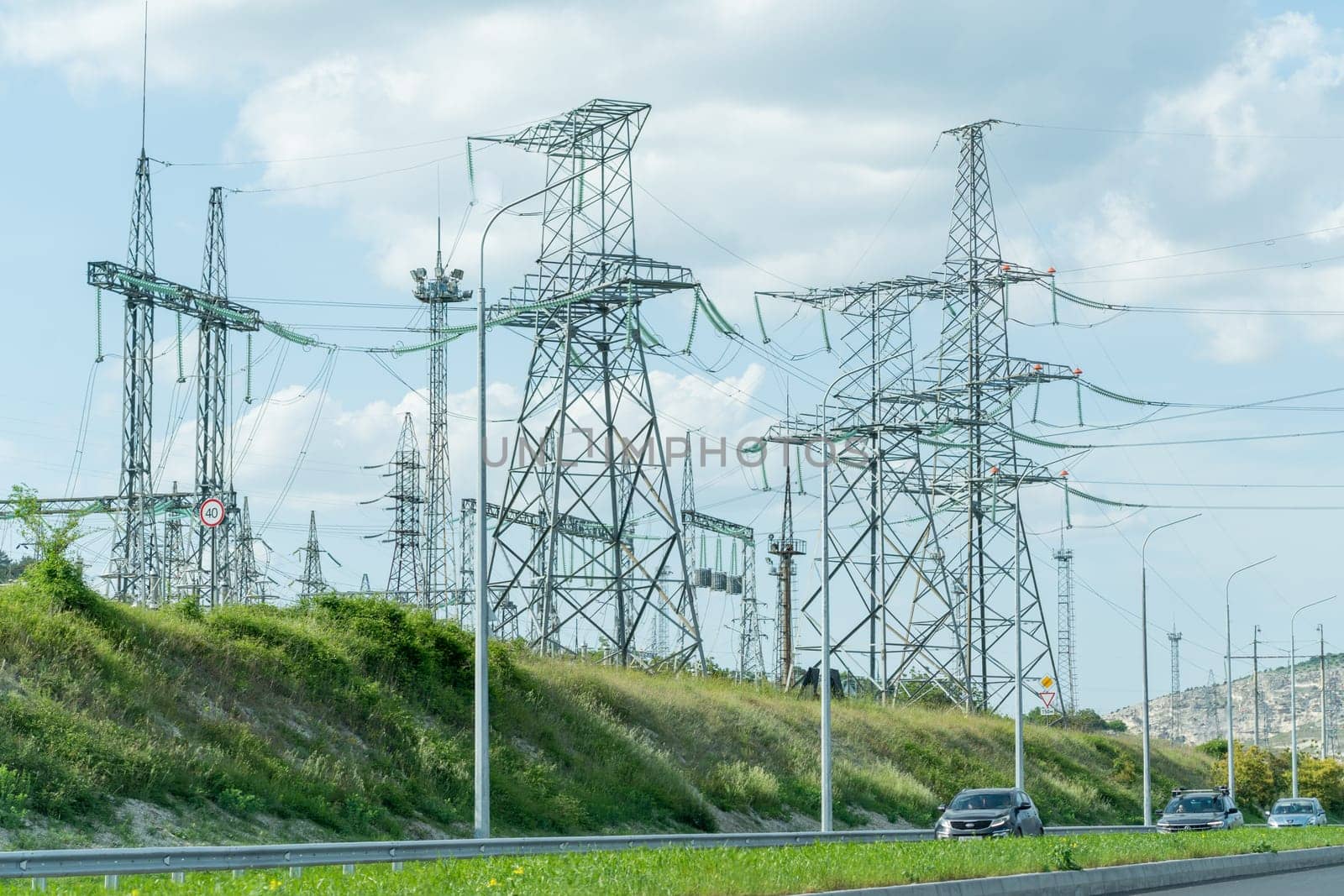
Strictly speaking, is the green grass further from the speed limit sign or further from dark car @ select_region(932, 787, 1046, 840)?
the speed limit sign

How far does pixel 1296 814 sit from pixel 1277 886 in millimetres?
30362

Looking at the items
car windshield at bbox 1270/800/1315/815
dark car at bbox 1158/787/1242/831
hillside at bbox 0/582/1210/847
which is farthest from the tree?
car windshield at bbox 1270/800/1315/815

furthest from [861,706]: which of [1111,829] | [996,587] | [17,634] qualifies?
[17,634]

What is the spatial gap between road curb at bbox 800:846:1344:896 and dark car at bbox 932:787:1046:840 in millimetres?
5257

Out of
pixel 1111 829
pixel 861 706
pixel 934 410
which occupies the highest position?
pixel 934 410

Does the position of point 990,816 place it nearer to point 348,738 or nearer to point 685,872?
point 348,738

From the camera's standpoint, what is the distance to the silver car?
173 ft

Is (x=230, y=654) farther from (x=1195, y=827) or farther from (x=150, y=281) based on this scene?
(x=1195, y=827)

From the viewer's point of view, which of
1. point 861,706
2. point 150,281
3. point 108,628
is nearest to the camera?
point 108,628

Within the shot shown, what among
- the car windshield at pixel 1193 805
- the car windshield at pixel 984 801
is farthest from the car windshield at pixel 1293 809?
the car windshield at pixel 984 801

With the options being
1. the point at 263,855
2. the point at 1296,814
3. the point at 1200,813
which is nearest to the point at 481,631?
the point at 263,855

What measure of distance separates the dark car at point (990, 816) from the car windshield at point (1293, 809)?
22083mm

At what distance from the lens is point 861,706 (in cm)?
5884

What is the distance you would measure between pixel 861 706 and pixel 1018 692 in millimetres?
12965
